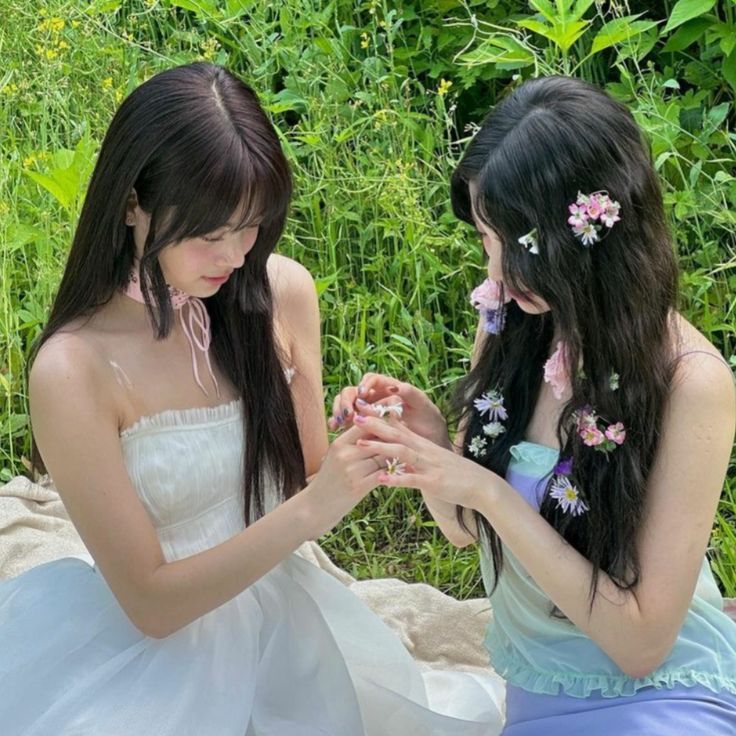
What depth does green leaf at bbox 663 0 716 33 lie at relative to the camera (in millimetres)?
3053

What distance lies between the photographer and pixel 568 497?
186 cm

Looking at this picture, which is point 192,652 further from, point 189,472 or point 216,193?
point 216,193

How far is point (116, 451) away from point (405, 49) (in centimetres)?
207

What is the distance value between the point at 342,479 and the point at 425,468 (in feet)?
0.38

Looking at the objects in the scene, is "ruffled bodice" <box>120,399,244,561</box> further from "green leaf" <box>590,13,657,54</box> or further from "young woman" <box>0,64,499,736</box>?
"green leaf" <box>590,13,657,54</box>

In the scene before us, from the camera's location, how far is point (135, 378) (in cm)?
193

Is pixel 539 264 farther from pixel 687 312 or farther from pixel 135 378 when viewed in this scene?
pixel 687 312

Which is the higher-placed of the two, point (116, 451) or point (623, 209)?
point (623, 209)

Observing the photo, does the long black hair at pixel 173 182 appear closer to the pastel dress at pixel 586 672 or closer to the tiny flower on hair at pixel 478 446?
the tiny flower on hair at pixel 478 446

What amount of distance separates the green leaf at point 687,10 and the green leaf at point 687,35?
257 millimetres

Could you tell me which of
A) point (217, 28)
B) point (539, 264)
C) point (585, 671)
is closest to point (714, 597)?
point (585, 671)

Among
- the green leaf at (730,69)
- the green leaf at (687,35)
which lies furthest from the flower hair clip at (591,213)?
the green leaf at (687,35)

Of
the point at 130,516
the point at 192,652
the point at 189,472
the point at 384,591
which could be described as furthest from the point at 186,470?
the point at 384,591

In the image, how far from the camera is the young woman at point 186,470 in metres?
1.82
